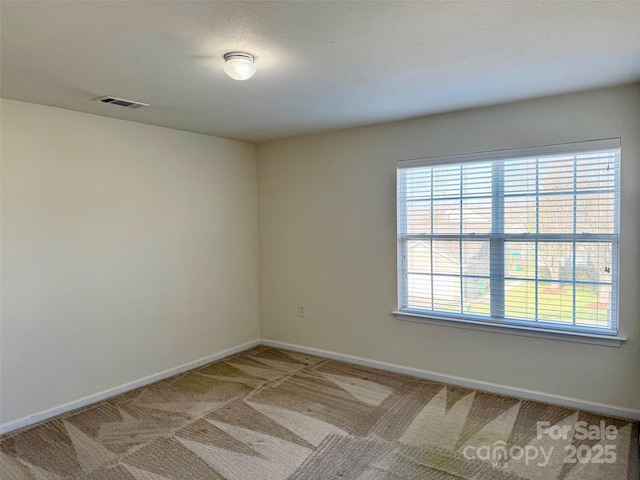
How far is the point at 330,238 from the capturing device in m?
4.48

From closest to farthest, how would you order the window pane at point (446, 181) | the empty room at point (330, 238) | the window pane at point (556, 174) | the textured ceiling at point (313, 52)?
the textured ceiling at point (313, 52) < the empty room at point (330, 238) < the window pane at point (556, 174) < the window pane at point (446, 181)

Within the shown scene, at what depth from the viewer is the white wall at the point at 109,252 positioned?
10.2ft

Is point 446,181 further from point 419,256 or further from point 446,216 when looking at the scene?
point 419,256

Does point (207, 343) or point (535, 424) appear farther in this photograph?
point (207, 343)

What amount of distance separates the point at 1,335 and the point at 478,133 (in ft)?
13.0

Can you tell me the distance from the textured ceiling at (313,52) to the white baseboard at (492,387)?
7.65 ft

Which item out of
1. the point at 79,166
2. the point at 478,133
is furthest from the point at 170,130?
the point at 478,133

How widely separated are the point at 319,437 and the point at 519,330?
1812 millimetres

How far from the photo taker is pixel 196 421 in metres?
3.16

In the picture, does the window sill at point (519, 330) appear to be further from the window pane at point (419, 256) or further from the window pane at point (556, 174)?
the window pane at point (556, 174)

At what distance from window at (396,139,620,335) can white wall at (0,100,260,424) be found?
1990 mm

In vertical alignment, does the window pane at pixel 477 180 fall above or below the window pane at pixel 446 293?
above

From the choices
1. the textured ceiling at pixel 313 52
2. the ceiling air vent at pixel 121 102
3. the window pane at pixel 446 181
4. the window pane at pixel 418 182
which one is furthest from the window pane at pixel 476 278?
the ceiling air vent at pixel 121 102

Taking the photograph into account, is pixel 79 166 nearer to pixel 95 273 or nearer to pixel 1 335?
pixel 95 273
